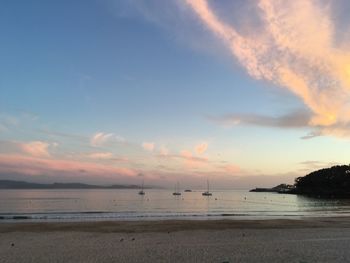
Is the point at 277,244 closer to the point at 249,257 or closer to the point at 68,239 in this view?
the point at 249,257

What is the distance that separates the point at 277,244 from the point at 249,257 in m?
4.26

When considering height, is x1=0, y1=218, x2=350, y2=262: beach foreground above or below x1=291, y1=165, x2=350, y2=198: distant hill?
below

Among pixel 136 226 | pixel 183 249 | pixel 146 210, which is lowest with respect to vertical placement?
pixel 183 249

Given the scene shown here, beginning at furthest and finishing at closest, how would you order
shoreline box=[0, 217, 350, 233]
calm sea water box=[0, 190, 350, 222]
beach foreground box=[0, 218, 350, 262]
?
calm sea water box=[0, 190, 350, 222] < shoreline box=[0, 217, 350, 233] < beach foreground box=[0, 218, 350, 262]

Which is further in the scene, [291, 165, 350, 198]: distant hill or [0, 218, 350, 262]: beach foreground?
[291, 165, 350, 198]: distant hill

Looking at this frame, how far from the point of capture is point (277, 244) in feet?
64.1

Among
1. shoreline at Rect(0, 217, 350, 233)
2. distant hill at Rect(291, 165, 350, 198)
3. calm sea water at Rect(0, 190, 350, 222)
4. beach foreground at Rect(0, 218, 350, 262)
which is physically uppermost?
distant hill at Rect(291, 165, 350, 198)

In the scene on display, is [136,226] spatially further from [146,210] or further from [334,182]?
[334,182]

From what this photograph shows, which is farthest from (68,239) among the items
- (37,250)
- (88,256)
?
(88,256)

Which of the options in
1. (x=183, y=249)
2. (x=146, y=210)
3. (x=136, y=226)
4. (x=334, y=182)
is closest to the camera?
(x=183, y=249)

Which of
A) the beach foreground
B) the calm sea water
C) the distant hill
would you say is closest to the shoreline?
the beach foreground

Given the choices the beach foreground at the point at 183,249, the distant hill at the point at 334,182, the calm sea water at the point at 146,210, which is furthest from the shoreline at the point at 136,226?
the distant hill at the point at 334,182

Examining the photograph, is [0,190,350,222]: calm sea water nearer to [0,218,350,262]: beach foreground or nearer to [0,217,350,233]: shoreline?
[0,217,350,233]: shoreline

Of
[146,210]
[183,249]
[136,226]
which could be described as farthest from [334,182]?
[183,249]
